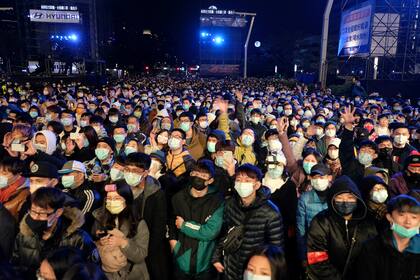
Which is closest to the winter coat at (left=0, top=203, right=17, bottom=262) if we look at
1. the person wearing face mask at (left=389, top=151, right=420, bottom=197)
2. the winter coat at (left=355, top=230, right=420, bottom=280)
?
the winter coat at (left=355, top=230, right=420, bottom=280)

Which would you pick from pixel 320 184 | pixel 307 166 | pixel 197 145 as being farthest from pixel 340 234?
pixel 197 145

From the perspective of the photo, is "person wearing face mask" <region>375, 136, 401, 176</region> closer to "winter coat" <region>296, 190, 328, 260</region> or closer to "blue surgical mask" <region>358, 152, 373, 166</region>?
"blue surgical mask" <region>358, 152, 373, 166</region>

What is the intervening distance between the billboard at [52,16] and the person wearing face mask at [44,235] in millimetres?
38223

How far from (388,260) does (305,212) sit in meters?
1.22

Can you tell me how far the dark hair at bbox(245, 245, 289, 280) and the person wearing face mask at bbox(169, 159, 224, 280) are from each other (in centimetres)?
105

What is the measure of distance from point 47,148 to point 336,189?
406 cm

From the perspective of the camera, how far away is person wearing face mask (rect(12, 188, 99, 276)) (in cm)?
277

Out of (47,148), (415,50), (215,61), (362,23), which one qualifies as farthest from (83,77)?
(215,61)

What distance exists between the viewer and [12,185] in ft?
12.5

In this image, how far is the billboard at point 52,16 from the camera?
120 ft

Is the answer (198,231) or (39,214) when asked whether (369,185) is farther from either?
(39,214)

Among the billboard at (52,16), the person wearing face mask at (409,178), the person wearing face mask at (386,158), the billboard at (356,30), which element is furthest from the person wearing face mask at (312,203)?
the billboard at (52,16)

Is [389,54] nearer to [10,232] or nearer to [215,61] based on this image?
[10,232]

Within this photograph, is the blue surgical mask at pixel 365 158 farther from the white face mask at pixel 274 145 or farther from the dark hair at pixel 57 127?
the dark hair at pixel 57 127
